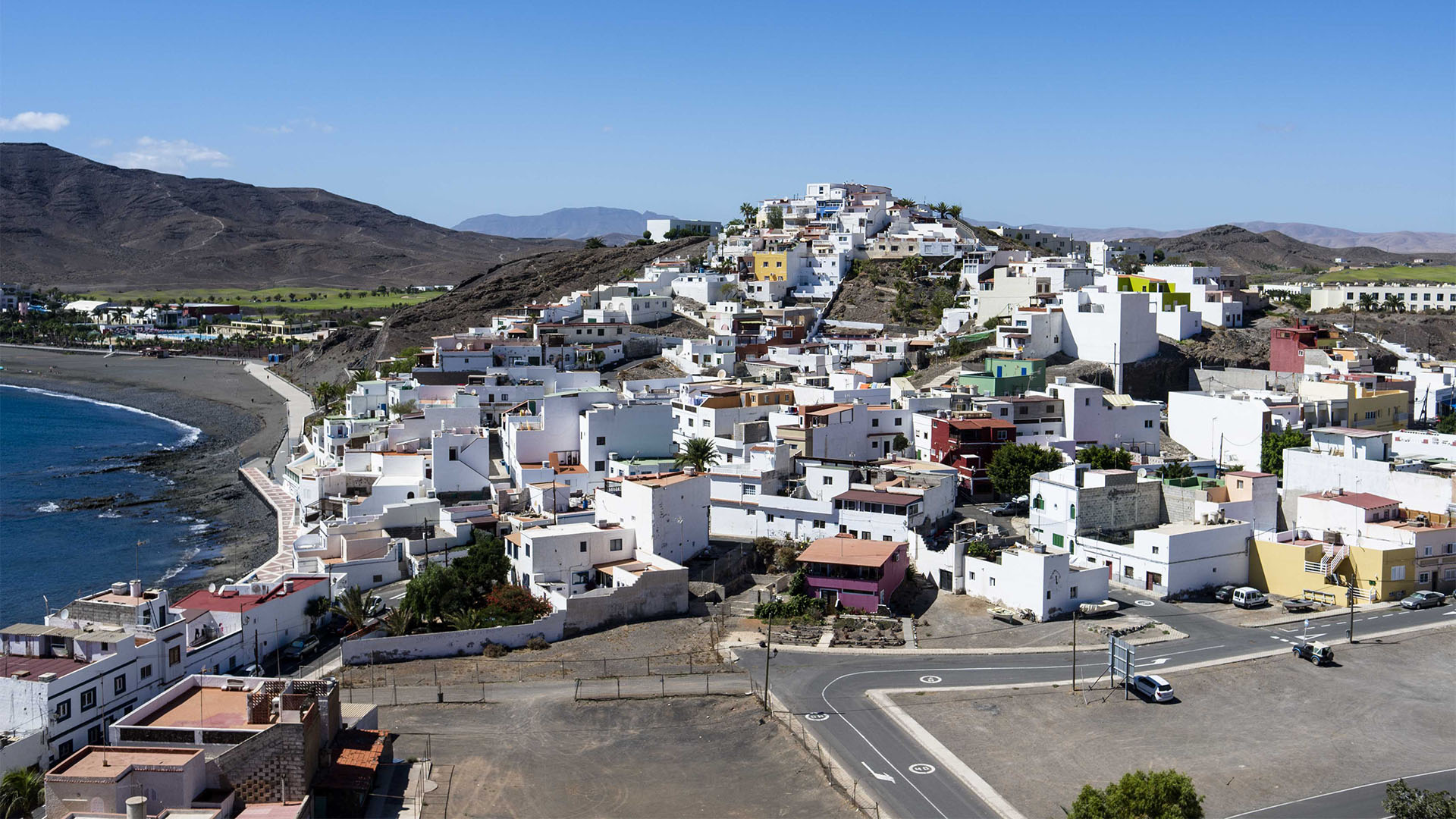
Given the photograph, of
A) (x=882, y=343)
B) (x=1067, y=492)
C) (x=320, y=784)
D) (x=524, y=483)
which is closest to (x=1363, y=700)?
(x=1067, y=492)

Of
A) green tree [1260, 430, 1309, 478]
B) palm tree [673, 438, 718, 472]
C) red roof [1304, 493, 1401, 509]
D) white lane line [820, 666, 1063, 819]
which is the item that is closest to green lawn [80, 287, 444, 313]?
palm tree [673, 438, 718, 472]

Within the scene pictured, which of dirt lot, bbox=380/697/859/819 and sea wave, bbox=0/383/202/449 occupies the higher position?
sea wave, bbox=0/383/202/449

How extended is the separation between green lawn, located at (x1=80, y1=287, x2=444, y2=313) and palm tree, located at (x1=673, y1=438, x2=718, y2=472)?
85.8m

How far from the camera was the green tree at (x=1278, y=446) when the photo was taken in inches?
1298

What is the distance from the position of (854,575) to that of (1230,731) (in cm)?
809

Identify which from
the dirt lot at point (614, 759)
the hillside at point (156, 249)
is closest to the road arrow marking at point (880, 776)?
the dirt lot at point (614, 759)

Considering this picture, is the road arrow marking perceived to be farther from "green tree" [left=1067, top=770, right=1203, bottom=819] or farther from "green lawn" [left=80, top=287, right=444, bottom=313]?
"green lawn" [left=80, top=287, right=444, bottom=313]

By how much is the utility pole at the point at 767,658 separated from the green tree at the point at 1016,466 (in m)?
9.55

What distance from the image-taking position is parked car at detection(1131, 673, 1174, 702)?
19234 mm

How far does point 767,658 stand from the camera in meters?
21.3

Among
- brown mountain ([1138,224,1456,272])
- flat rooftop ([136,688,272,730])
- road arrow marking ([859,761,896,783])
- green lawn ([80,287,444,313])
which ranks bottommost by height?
road arrow marking ([859,761,896,783])

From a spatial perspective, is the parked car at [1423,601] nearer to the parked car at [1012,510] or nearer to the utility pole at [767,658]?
the parked car at [1012,510]

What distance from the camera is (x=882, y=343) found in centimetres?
4491

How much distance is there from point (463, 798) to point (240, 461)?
107 feet
